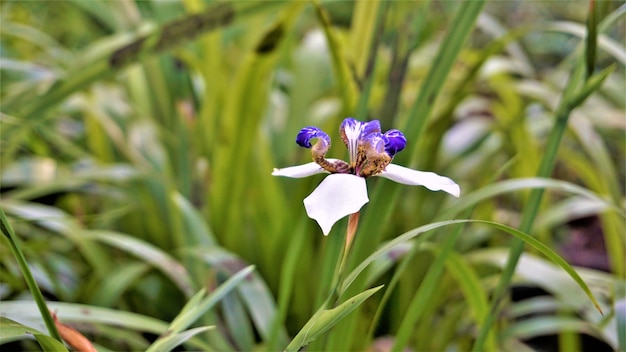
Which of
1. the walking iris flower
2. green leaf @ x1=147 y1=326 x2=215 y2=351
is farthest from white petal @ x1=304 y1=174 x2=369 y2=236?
green leaf @ x1=147 y1=326 x2=215 y2=351

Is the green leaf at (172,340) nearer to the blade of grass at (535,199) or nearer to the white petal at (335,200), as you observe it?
the white petal at (335,200)

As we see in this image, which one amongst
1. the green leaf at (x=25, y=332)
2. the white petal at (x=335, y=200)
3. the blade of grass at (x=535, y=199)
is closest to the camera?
the white petal at (x=335, y=200)

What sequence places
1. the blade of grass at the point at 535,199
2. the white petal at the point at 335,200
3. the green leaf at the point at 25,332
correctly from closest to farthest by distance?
the white petal at the point at 335,200 < the green leaf at the point at 25,332 < the blade of grass at the point at 535,199

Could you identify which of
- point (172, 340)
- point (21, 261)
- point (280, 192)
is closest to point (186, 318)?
point (172, 340)

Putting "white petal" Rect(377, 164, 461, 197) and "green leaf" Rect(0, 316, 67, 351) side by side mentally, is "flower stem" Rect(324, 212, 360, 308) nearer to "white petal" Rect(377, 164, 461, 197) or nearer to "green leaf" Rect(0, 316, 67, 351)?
"white petal" Rect(377, 164, 461, 197)

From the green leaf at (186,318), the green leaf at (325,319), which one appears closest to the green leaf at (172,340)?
the green leaf at (186,318)

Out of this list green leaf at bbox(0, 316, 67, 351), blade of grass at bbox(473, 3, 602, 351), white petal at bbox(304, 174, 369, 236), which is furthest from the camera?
blade of grass at bbox(473, 3, 602, 351)
